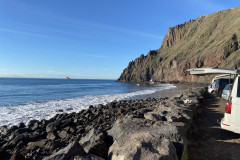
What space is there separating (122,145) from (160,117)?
2697 millimetres

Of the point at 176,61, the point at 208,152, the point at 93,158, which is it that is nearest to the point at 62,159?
the point at 93,158

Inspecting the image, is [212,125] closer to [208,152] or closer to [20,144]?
[208,152]

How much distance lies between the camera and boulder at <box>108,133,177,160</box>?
8.59 feet

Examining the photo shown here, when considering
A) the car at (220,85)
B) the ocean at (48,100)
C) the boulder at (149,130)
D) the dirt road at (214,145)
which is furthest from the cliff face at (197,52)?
the boulder at (149,130)

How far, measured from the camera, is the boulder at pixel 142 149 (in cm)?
262

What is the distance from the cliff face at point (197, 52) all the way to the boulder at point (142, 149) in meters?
55.0

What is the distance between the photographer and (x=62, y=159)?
8.64 feet

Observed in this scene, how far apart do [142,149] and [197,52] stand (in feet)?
290

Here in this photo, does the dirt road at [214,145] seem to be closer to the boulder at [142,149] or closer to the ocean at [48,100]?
the boulder at [142,149]

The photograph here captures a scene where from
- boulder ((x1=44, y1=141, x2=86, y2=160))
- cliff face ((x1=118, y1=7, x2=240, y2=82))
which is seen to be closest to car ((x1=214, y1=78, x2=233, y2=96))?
boulder ((x1=44, y1=141, x2=86, y2=160))

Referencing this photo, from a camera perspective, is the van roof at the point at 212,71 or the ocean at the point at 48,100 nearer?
the van roof at the point at 212,71

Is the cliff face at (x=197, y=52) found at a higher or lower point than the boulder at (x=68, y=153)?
higher

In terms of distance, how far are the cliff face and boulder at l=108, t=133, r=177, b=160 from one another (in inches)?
2164

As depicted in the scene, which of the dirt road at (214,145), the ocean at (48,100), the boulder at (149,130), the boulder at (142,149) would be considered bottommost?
the ocean at (48,100)
